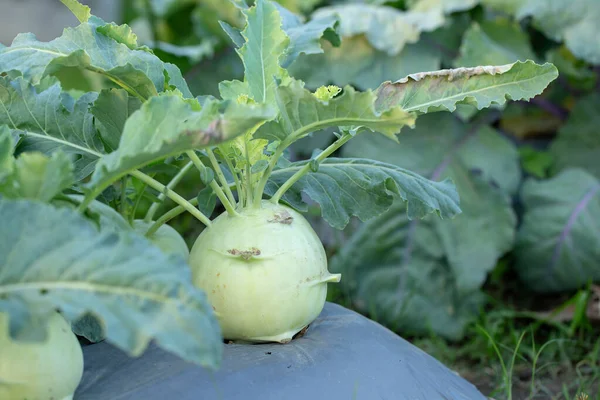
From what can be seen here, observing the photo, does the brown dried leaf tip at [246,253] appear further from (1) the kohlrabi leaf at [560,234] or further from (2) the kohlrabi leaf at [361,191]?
(1) the kohlrabi leaf at [560,234]

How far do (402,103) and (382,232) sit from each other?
4.82ft

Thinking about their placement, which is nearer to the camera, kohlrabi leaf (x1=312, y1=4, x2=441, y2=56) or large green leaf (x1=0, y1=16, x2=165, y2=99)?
large green leaf (x1=0, y1=16, x2=165, y2=99)

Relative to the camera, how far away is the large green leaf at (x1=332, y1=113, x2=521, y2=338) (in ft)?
8.36

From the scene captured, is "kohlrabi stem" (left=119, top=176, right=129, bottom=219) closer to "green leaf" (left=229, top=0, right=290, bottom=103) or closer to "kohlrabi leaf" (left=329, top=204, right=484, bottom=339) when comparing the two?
"green leaf" (left=229, top=0, right=290, bottom=103)

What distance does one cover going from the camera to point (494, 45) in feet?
8.88

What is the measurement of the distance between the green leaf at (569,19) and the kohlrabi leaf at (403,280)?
0.86 meters

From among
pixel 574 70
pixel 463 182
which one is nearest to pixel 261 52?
pixel 463 182

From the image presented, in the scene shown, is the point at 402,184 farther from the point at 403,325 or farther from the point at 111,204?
the point at 403,325

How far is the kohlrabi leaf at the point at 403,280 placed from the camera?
2.53 m

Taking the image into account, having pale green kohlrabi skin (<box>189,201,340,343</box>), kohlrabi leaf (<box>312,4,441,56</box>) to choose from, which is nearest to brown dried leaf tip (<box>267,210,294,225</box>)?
pale green kohlrabi skin (<box>189,201,340,343</box>)

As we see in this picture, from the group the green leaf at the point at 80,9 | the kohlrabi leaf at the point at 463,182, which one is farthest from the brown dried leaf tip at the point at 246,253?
the kohlrabi leaf at the point at 463,182

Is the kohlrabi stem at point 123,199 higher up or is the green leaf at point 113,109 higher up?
the green leaf at point 113,109

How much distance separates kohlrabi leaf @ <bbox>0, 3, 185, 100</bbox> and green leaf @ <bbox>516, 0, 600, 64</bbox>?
6.05 feet

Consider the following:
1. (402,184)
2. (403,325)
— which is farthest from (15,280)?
(403,325)
